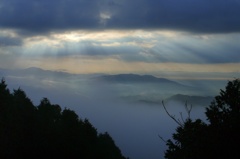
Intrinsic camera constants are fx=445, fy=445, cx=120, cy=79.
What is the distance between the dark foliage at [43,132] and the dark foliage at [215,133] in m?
16.3

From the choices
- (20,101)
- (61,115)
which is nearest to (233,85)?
(20,101)

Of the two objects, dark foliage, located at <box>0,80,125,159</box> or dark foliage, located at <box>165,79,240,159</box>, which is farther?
dark foliage, located at <box>0,80,125,159</box>

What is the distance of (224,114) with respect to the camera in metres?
19.3

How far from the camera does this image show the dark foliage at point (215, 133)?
17406 mm

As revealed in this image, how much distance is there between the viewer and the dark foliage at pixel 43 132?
3372 cm

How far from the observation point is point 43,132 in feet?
124

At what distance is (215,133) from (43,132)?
22351 millimetres

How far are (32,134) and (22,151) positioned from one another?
8.14ft

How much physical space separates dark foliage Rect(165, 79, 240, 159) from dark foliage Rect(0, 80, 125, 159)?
16.3 meters

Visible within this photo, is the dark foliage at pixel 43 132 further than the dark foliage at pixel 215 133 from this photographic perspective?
Yes

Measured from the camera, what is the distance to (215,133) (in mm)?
18078

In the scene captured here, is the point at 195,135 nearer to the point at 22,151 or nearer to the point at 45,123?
the point at 22,151

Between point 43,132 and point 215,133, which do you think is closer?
point 215,133

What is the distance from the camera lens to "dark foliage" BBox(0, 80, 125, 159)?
33.7m
